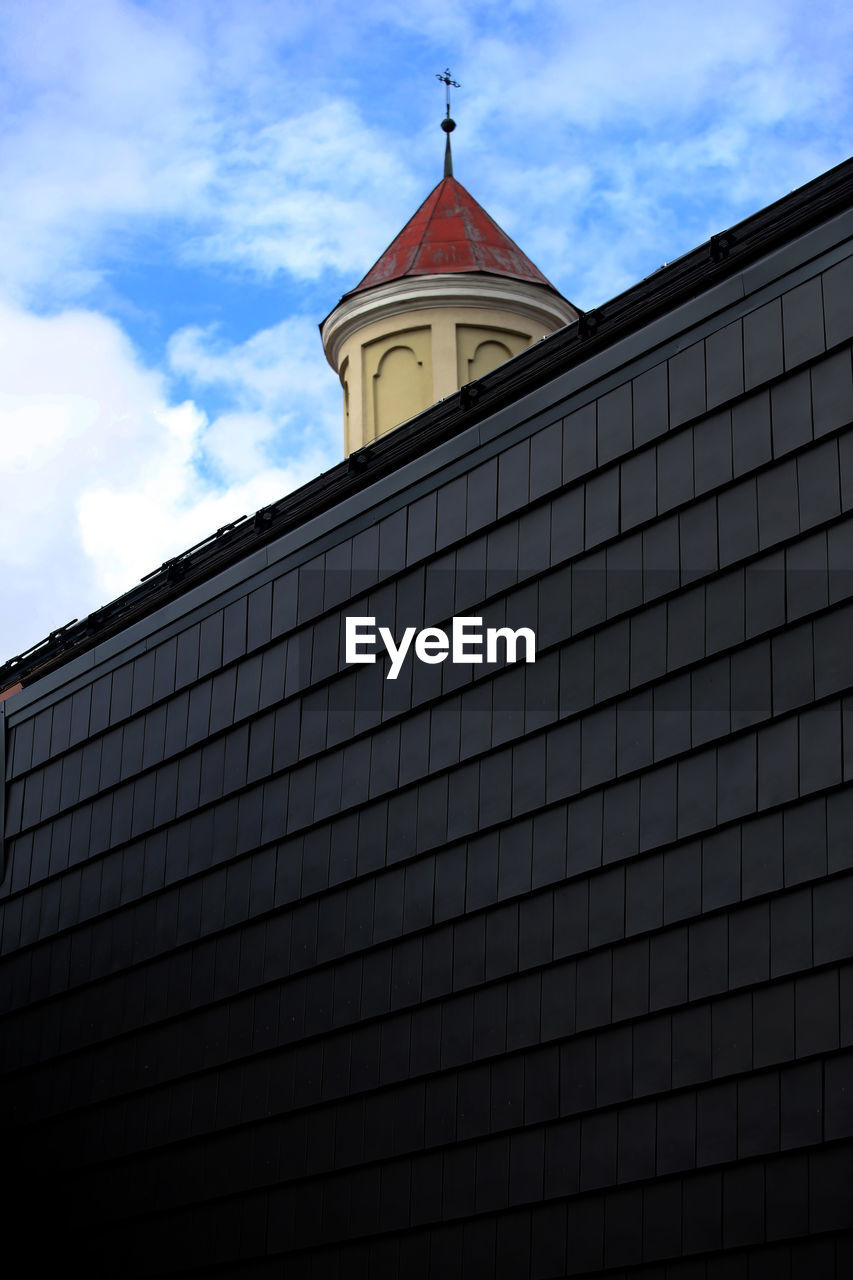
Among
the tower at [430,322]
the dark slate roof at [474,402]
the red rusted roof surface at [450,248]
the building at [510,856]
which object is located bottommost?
the building at [510,856]

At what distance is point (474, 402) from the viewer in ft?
72.8

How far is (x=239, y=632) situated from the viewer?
81.7 ft

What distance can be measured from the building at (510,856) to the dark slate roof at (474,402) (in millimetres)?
A: 58

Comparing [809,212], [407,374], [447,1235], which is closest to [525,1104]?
[447,1235]

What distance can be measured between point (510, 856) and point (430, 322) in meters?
16.5

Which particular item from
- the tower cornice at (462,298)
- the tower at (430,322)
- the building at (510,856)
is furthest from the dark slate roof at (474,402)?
the tower cornice at (462,298)

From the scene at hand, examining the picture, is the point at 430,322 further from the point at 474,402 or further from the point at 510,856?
the point at 510,856

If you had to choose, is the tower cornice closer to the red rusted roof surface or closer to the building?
the red rusted roof surface

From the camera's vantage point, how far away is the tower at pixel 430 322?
33844 mm

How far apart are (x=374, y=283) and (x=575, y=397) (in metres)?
15.0

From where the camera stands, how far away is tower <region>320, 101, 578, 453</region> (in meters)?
33.8

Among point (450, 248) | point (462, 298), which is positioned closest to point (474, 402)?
point (462, 298)

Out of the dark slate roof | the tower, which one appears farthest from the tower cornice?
the dark slate roof

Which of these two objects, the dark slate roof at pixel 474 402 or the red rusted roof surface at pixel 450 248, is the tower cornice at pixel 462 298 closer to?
the red rusted roof surface at pixel 450 248
